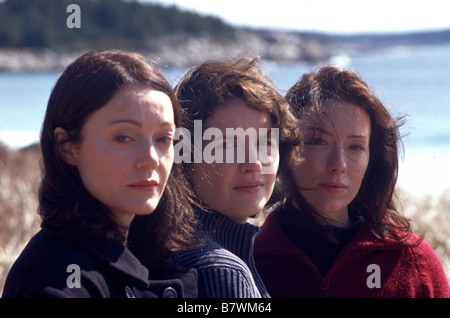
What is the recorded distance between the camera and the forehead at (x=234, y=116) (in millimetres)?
2828

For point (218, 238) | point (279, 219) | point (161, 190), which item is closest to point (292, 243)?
point (279, 219)

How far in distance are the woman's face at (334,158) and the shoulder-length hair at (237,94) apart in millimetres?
133

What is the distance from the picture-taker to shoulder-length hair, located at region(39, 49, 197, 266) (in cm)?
224

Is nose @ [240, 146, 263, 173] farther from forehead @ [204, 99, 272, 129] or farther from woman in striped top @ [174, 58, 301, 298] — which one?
forehead @ [204, 99, 272, 129]

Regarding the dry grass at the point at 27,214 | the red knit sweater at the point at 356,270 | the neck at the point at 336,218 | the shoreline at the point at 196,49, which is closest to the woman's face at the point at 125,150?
the red knit sweater at the point at 356,270

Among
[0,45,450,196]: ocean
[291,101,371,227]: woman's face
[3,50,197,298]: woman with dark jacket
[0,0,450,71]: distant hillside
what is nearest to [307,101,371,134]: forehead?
[291,101,371,227]: woman's face

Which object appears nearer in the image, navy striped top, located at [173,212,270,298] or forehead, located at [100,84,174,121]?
forehead, located at [100,84,174,121]

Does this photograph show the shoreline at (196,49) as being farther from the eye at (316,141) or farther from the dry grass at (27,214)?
the eye at (316,141)

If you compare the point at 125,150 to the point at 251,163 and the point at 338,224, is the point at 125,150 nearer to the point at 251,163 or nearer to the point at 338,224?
the point at 251,163

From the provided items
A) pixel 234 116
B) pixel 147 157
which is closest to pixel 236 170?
pixel 234 116

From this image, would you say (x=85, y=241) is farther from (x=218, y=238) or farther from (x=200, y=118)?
(x=200, y=118)

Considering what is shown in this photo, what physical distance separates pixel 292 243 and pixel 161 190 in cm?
106

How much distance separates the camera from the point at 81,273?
2107 millimetres

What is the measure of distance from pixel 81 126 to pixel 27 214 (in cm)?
364
